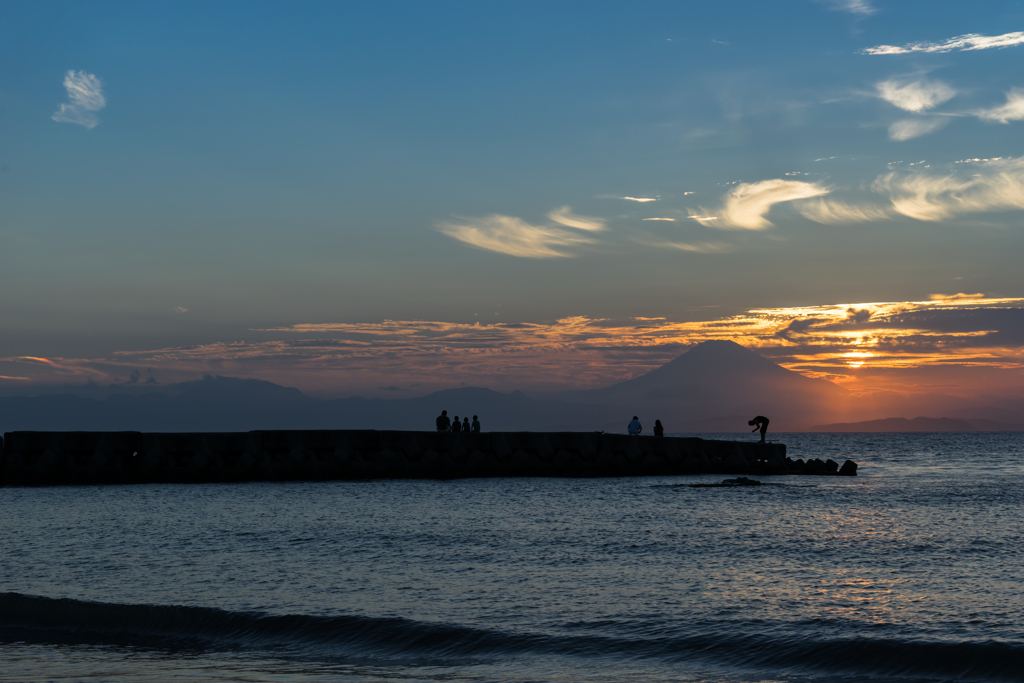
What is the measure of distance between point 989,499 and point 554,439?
15.2 m

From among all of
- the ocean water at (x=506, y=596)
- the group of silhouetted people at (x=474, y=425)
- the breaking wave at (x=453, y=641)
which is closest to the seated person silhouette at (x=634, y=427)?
the group of silhouetted people at (x=474, y=425)

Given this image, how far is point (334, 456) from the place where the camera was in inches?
1198

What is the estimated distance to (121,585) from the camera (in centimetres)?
1135

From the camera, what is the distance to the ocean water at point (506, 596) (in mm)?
8039

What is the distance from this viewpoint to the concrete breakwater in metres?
28.6

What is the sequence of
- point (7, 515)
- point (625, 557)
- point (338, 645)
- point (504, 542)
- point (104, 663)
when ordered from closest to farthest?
1. point (104, 663)
2. point (338, 645)
3. point (625, 557)
4. point (504, 542)
5. point (7, 515)

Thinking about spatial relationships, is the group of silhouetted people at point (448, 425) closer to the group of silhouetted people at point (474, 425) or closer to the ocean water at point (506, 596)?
the group of silhouetted people at point (474, 425)

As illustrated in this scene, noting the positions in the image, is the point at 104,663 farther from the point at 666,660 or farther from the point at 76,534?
the point at 76,534

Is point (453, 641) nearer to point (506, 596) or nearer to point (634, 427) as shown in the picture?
point (506, 596)

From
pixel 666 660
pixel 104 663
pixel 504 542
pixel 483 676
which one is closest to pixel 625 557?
pixel 504 542

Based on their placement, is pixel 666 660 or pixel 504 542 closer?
pixel 666 660

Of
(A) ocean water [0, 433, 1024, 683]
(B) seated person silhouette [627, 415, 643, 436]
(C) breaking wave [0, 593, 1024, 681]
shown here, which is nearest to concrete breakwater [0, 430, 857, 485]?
(B) seated person silhouette [627, 415, 643, 436]

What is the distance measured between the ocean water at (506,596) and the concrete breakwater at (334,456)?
8.33 m

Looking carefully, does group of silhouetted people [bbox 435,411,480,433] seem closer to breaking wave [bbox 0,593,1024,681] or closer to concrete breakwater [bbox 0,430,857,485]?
concrete breakwater [bbox 0,430,857,485]
